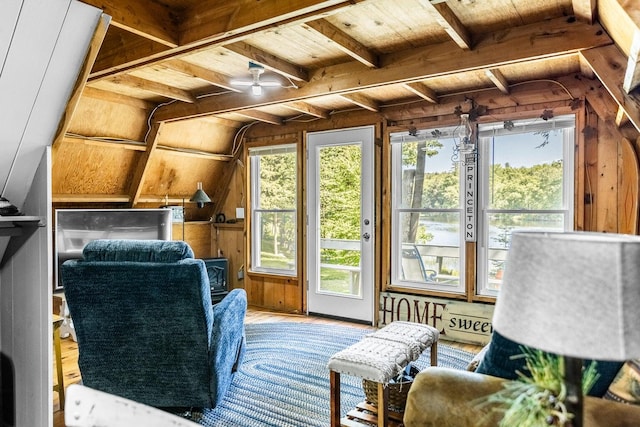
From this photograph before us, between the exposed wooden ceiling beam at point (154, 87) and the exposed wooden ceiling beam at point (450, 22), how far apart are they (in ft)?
8.05

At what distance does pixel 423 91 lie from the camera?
384cm

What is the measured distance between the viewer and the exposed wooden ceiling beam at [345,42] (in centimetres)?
251

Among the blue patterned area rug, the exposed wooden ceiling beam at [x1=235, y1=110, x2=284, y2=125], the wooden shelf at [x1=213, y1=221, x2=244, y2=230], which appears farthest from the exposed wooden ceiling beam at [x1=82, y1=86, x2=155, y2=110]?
the blue patterned area rug

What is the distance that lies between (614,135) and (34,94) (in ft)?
12.7

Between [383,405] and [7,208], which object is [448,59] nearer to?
[383,405]

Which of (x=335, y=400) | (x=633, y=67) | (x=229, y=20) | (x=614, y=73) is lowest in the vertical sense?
(x=335, y=400)

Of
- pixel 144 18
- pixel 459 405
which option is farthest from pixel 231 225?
pixel 459 405

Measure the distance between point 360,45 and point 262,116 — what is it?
2182 mm

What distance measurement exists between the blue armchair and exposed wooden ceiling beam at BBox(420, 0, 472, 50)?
177cm

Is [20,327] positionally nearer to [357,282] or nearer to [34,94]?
[34,94]

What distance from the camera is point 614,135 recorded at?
11.2ft

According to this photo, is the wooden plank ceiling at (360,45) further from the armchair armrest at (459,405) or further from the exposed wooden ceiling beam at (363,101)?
the armchair armrest at (459,405)

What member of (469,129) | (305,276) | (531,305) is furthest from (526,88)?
(531,305)

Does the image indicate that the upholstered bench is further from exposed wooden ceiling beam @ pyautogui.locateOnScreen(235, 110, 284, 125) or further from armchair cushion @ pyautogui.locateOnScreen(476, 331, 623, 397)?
exposed wooden ceiling beam @ pyautogui.locateOnScreen(235, 110, 284, 125)
